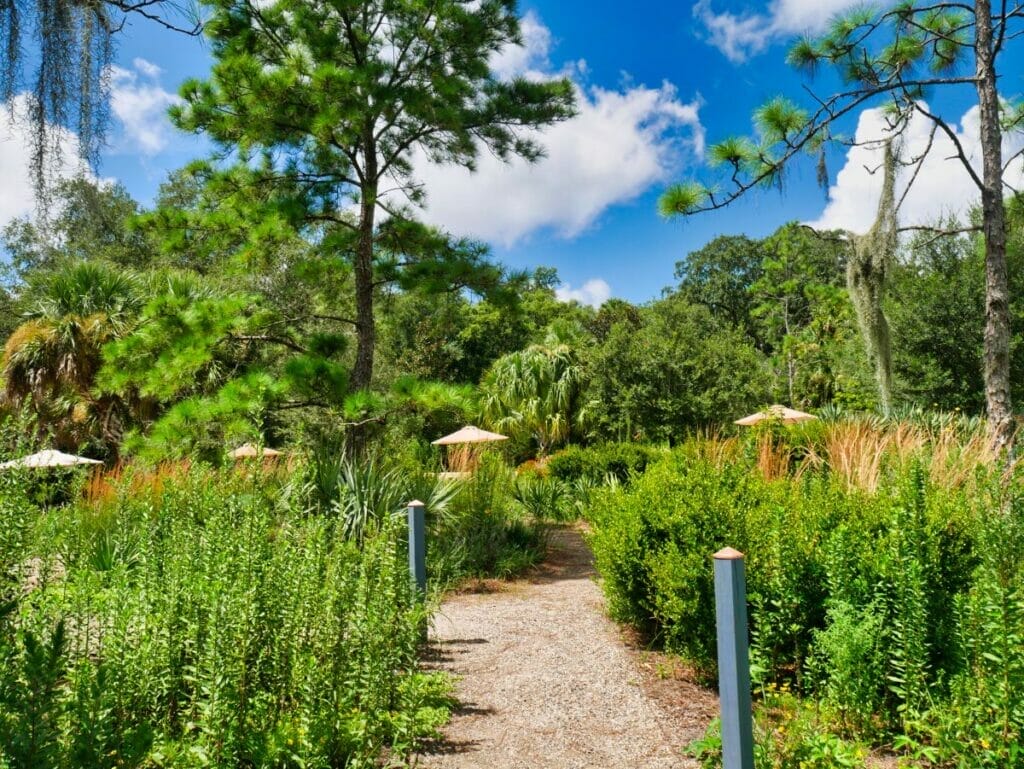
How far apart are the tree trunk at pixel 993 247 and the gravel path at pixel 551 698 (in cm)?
400

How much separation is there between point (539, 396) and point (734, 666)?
55.0 feet

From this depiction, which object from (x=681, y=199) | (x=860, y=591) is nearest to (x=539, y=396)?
(x=681, y=199)

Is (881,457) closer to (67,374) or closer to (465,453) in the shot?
(465,453)

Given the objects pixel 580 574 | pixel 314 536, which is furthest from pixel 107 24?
pixel 580 574

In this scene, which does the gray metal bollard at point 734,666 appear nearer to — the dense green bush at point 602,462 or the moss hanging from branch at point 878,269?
the moss hanging from branch at point 878,269

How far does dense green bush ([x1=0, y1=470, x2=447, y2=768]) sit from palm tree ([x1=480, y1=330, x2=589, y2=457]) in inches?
598

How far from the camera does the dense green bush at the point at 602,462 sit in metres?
11.4

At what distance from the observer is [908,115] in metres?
6.79

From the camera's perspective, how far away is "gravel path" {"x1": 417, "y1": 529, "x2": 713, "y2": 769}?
2.90 metres

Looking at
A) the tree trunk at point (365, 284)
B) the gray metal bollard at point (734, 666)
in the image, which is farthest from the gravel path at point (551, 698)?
the tree trunk at point (365, 284)

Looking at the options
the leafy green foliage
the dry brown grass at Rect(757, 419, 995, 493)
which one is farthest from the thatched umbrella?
the leafy green foliage

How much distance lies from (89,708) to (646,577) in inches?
125

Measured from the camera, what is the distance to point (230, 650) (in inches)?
87.3

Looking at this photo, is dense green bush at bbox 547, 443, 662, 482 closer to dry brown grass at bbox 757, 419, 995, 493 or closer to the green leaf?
dry brown grass at bbox 757, 419, 995, 493
